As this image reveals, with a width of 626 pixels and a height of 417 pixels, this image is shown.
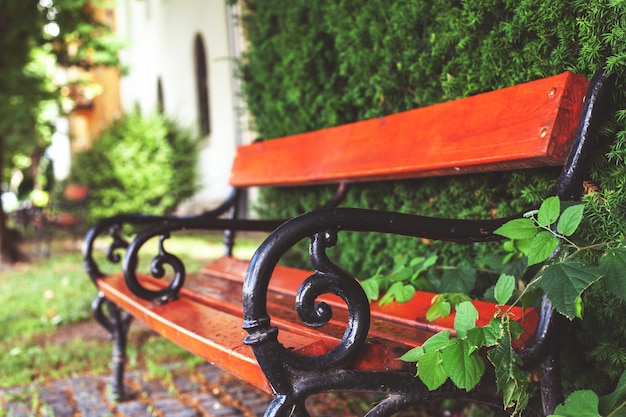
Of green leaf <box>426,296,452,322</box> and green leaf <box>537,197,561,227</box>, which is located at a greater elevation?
green leaf <box>537,197,561,227</box>

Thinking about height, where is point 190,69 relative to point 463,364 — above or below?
above

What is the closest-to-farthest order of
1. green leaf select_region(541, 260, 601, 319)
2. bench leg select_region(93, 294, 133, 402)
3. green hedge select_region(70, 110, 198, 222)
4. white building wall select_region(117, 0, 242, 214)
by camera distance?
green leaf select_region(541, 260, 601, 319) → bench leg select_region(93, 294, 133, 402) → green hedge select_region(70, 110, 198, 222) → white building wall select_region(117, 0, 242, 214)

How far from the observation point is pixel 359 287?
135cm

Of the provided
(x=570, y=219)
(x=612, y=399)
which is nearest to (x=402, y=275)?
(x=570, y=219)

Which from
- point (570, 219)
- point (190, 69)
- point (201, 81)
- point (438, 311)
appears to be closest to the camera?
point (570, 219)

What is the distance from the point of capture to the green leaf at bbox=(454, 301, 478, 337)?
1.35 m

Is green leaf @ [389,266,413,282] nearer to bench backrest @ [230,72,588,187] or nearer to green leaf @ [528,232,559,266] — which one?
bench backrest @ [230,72,588,187]

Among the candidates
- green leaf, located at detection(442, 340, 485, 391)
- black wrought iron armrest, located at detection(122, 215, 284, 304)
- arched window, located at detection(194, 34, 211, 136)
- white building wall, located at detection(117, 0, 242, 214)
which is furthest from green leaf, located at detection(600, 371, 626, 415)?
arched window, located at detection(194, 34, 211, 136)

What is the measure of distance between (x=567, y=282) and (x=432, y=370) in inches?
13.2

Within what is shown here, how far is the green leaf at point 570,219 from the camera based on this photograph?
137 centimetres

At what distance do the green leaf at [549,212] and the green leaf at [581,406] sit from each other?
0.37 metres

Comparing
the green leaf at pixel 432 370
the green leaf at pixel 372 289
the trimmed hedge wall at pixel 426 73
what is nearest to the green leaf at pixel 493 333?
the green leaf at pixel 432 370

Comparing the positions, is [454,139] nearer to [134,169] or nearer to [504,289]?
[504,289]

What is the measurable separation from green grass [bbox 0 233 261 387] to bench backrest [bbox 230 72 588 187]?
1601mm
